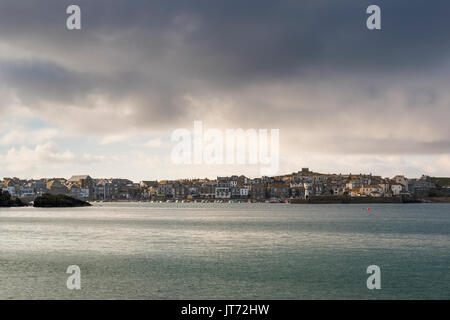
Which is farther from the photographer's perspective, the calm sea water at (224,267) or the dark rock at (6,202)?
the dark rock at (6,202)

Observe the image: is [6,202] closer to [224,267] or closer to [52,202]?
[52,202]

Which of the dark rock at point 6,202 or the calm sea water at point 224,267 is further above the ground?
the calm sea water at point 224,267

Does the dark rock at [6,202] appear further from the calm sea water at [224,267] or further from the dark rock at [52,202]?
the calm sea water at [224,267]

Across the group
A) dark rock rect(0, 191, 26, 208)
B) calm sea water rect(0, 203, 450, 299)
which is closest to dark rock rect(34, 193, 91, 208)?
dark rock rect(0, 191, 26, 208)

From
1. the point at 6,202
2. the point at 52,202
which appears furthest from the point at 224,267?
the point at 6,202

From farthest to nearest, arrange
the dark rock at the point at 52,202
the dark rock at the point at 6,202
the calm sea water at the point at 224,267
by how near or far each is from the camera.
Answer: the dark rock at the point at 6,202, the dark rock at the point at 52,202, the calm sea water at the point at 224,267

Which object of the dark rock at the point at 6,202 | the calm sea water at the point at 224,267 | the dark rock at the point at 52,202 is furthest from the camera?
the dark rock at the point at 6,202

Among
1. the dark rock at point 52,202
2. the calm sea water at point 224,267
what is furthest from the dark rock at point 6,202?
the calm sea water at point 224,267

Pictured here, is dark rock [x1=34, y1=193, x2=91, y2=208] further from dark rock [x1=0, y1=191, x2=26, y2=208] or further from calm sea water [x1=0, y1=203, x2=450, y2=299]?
calm sea water [x1=0, y1=203, x2=450, y2=299]
